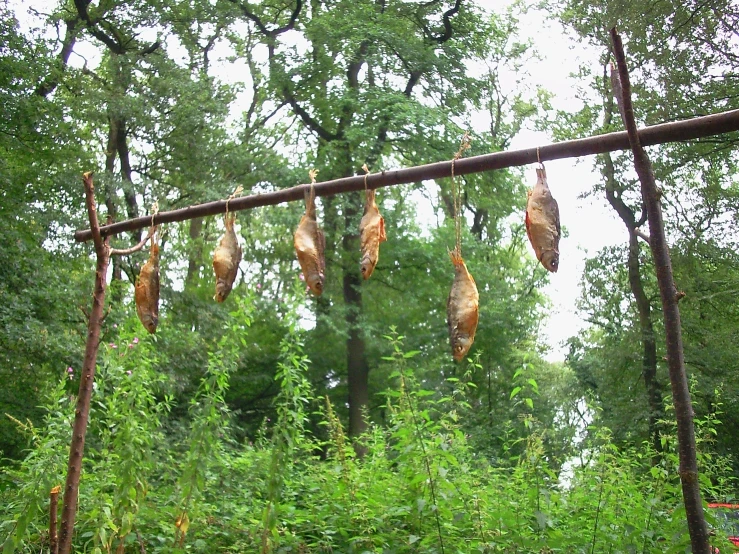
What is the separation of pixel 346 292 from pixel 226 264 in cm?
1148

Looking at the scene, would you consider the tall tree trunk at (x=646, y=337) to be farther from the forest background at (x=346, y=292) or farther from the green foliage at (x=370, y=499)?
the green foliage at (x=370, y=499)

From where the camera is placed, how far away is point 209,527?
462 centimetres

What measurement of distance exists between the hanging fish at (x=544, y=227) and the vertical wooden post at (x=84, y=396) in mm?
1994

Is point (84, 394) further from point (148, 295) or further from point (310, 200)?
point (310, 200)

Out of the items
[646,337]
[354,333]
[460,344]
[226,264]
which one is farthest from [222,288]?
[354,333]

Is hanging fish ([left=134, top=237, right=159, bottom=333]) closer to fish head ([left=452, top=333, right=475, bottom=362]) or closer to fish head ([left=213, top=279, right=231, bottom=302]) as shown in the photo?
fish head ([left=213, top=279, right=231, bottom=302])

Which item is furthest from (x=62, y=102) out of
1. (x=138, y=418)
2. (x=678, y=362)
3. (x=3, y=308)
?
(x=678, y=362)

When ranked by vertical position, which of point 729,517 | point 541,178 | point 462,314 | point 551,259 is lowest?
point 729,517

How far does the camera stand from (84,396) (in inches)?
133

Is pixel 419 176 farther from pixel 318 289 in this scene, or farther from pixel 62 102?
pixel 62 102

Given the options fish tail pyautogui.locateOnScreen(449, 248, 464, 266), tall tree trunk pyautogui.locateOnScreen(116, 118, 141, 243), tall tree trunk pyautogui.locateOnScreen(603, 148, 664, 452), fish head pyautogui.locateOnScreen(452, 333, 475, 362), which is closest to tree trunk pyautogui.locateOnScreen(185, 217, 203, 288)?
tall tree trunk pyautogui.locateOnScreen(116, 118, 141, 243)

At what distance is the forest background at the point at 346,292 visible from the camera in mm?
4172

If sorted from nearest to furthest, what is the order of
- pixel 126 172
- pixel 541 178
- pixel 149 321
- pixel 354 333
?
pixel 541 178
pixel 149 321
pixel 126 172
pixel 354 333

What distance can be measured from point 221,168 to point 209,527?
28.3ft
